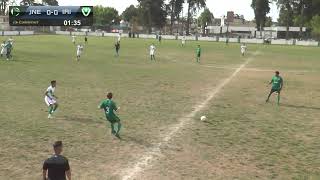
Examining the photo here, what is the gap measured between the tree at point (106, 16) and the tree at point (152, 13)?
3127cm

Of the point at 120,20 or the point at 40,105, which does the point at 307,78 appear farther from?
the point at 120,20

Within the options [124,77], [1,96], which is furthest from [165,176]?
[124,77]

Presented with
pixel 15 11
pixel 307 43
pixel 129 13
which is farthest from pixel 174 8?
pixel 15 11

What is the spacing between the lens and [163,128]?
58.4 ft

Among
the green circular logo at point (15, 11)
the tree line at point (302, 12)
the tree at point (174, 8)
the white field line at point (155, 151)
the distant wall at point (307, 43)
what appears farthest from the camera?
the tree at point (174, 8)

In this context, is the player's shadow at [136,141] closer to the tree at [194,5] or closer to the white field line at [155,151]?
the white field line at [155,151]

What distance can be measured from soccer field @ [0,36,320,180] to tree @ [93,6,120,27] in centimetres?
14932

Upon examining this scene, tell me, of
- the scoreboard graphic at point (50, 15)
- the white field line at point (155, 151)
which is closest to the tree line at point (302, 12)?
the scoreboard graphic at point (50, 15)

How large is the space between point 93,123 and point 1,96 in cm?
731

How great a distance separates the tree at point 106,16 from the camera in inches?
7146

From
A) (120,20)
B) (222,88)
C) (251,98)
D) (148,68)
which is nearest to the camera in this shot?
(251,98)

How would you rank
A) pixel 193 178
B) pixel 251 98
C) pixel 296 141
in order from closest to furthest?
pixel 193 178
pixel 296 141
pixel 251 98

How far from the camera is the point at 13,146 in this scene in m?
14.6

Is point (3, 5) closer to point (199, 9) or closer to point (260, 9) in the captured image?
point (199, 9)
